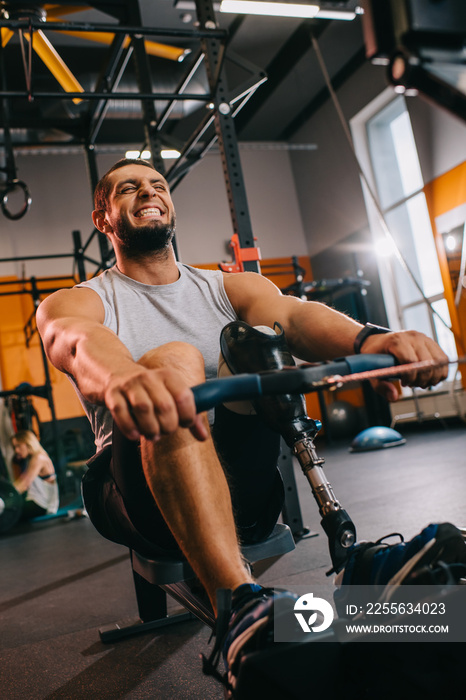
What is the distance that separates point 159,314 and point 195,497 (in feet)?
1.85

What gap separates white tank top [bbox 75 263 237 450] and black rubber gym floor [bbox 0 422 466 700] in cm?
50

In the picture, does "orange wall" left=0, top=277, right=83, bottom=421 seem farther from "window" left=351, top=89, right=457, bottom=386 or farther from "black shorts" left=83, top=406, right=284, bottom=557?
"black shorts" left=83, top=406, right=284, bottom=557

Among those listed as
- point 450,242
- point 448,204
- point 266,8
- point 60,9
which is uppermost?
point 60,9

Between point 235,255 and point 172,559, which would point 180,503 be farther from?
point 235,255

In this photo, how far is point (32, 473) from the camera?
13.5 feet

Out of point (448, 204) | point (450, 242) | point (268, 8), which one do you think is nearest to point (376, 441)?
point (450, 242)

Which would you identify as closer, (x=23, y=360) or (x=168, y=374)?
(x=168, y=374)

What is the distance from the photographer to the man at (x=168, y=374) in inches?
29.3

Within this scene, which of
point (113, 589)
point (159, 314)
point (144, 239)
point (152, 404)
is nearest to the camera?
point (152, 404)

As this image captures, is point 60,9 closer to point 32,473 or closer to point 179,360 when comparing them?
point 32,473

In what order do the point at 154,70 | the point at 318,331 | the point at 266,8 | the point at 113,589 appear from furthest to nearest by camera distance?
the point at 154,70 → the point at 266,8 → the point at 113,589 → the point at 318,331

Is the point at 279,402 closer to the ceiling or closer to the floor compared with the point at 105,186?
closer to the floor

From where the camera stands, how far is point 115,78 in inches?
136

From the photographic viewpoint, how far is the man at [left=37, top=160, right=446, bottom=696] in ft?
2.44
